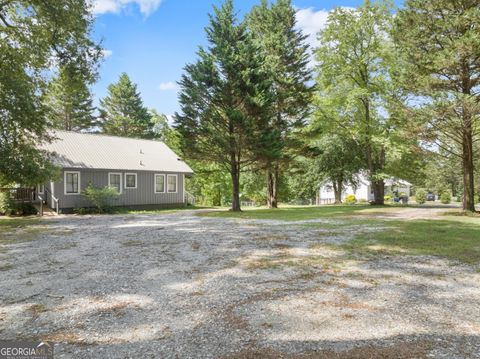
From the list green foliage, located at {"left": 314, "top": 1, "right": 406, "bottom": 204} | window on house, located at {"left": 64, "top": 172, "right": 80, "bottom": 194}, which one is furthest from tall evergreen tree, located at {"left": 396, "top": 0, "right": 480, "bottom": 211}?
window on house, located at {"left": 64, "top": 172, "right": 80, "bottom": 194}

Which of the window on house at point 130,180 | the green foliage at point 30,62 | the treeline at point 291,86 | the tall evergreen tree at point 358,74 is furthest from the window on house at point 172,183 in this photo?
the tall evergreen tree at point 358,74

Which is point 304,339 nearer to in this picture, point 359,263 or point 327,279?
point 327,279

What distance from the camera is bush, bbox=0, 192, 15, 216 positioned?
714 inches

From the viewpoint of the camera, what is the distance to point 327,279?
18.7ft

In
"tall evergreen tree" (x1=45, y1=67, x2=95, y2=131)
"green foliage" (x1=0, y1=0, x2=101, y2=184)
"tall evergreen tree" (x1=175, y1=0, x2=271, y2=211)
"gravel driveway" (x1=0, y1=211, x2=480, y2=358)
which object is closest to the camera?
"gravel driveway" (x1=0, y1=211, x2=480, y2=358)

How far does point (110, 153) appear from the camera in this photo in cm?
2283

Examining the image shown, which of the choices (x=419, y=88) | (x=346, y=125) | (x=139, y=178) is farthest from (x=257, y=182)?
(x=419, y=88)

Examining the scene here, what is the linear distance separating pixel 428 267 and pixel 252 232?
557 cm

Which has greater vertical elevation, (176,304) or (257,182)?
(257,182)

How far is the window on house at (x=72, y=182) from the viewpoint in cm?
1967

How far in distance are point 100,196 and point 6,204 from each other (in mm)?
4781

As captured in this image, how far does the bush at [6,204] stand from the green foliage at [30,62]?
16.8 feet

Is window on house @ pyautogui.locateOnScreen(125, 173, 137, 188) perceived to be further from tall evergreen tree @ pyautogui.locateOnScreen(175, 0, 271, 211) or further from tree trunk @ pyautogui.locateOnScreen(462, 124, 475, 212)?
tree trunk @ pyautogui.locateOnScreen(462, 124, 475, 212)

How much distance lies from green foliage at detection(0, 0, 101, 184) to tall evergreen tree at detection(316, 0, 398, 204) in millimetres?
16597
